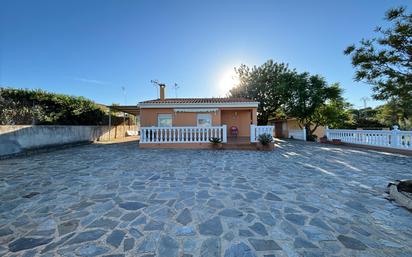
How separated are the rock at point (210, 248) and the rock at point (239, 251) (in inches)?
5.0

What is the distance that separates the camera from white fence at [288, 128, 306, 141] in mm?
17625

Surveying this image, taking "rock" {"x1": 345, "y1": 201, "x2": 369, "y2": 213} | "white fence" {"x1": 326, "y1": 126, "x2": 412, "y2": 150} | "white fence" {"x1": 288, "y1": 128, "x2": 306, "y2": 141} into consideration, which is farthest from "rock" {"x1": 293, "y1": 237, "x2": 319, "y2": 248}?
"white fence" {"x1": 288, "y1": 128, "x2": 306, "y2": 141}

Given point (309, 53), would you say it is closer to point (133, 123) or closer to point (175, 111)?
point (175, 111)

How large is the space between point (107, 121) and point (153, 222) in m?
17.8

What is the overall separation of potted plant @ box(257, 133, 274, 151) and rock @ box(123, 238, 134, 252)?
9.07m

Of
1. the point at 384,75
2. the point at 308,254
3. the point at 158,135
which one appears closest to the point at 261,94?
the point at 158,135

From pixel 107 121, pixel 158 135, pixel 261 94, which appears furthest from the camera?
pixel 261 94

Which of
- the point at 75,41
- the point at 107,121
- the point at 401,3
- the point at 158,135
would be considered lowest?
the point at 158,135

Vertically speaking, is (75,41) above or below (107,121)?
above

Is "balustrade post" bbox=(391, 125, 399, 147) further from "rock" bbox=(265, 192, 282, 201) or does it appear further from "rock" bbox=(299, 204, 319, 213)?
"rock" bbox=(265, 192, 282, 201)

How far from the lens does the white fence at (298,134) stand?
694 inches

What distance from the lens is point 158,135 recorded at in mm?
11234

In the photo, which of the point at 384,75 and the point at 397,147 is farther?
the point at 397,147

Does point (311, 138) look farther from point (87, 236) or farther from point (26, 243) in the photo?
point (26, 243)
